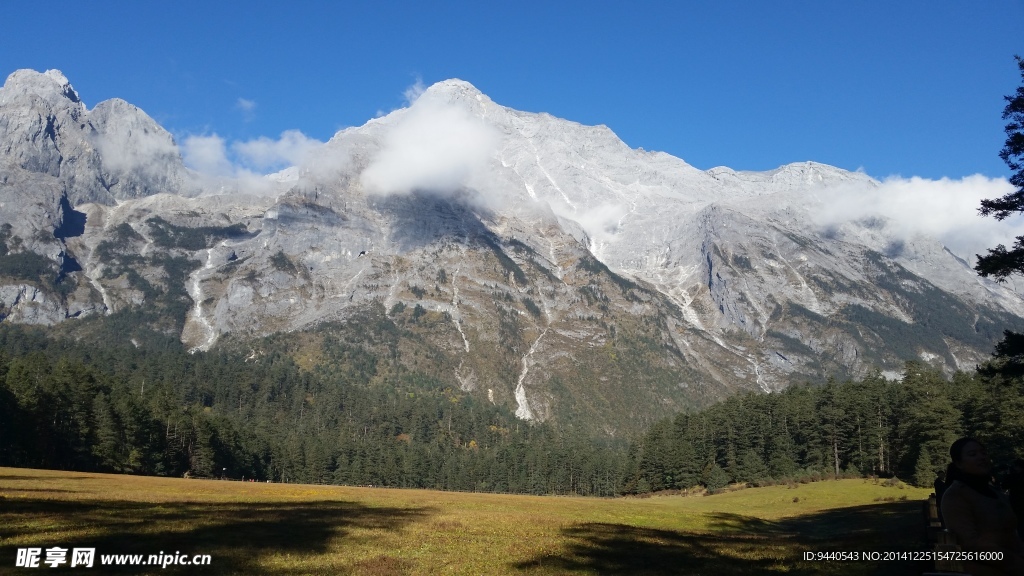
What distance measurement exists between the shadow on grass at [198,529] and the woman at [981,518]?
52.9 feet

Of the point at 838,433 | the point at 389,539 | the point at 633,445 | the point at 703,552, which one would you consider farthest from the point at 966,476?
the point at 633,445

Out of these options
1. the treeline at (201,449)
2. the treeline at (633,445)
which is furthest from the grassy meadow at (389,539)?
the treeline at (201,449)

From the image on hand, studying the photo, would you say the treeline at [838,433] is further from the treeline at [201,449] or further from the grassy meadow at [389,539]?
the grassy meadow at [389,539]

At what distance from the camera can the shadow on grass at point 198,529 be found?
21297 mm

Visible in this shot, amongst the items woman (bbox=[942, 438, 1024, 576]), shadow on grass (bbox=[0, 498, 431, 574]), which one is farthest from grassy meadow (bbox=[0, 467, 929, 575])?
woman (bbox=[942, 438, 1024, 576])

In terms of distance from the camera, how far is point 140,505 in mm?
37562

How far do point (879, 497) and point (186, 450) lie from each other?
112m

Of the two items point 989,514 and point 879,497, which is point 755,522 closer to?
point 879,497

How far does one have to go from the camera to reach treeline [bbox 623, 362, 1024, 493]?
7712cm

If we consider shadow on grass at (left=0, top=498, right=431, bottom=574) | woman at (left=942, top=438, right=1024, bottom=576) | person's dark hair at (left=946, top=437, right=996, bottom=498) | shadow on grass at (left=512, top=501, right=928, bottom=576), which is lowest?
shadow on grass at (left=512, top=501, right=928, bottom=576)

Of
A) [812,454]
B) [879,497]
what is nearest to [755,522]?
[879,497]

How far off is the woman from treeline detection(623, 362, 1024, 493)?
67.7m

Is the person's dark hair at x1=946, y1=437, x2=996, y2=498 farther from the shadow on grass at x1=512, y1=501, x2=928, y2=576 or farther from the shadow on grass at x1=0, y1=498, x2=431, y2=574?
the shadow on grass at x1=0, y1=498, x2=431, y2=574

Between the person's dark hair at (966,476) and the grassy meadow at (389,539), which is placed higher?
the person's dark hair at (966,476)
